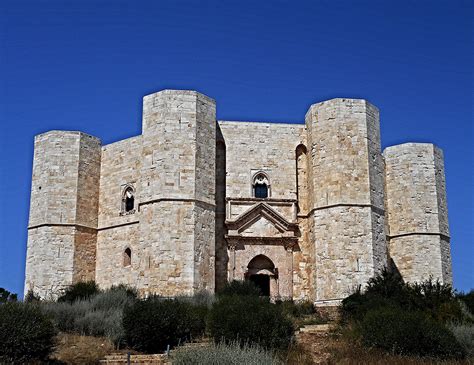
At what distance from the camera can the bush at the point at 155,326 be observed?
1537 cm

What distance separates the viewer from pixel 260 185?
25.7 metres

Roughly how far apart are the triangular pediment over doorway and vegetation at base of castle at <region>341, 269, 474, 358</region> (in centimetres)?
586

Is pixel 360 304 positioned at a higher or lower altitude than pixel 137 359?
higher

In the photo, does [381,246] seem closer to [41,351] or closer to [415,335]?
[415,335]

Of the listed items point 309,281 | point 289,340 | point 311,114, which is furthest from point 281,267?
point 289,340

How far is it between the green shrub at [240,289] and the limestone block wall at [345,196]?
8.49 feet

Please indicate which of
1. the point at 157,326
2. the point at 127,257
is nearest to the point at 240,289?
the point at 127,257

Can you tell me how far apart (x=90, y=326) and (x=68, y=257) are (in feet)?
31.5

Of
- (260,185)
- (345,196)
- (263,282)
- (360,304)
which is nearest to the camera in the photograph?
(360,304)

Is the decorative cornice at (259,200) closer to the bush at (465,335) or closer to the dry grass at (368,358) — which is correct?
the bush at (465,335)

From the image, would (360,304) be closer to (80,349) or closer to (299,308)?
(299,308)

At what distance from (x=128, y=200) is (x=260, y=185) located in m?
5.04

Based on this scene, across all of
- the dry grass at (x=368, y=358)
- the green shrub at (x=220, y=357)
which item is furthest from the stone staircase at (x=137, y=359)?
the dry grass at (x=368, y=358)

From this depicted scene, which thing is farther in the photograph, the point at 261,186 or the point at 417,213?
the point at 417,213
